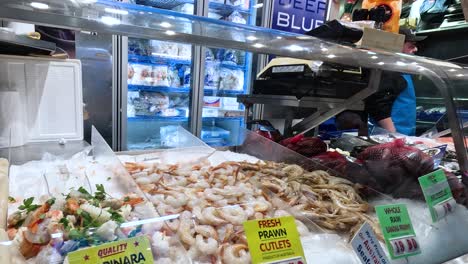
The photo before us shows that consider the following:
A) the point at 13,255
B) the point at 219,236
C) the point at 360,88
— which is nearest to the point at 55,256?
the point at 13,255

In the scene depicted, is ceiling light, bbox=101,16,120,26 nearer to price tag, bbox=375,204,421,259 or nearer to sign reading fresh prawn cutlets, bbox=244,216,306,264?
sign reading fresh prawn cutlets, bbox=244,216,306,264

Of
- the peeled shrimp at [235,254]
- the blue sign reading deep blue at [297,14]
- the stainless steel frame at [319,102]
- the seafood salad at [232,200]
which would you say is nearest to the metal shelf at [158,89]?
the blue sign reading deep blue at [297,14]

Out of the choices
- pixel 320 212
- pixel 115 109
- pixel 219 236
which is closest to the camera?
pixel 219 236

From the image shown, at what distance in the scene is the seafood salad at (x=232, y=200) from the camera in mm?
743

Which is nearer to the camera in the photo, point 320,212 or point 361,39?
point 320,212

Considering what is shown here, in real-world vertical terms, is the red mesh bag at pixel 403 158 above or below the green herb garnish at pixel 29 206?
above

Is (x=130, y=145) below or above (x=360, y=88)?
below

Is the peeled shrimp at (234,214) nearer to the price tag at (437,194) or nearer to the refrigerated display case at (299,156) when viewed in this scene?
the refrigerated display case at (299,156)

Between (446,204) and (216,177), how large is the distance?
77 cm

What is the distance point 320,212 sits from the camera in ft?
3.14

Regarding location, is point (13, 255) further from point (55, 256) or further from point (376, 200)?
point (376, 200)

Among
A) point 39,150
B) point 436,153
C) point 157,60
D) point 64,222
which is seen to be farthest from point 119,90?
point 436,153

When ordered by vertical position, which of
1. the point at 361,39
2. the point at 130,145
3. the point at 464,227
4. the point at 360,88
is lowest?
the point at 130,145

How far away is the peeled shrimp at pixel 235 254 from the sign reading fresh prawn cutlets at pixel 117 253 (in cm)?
21
